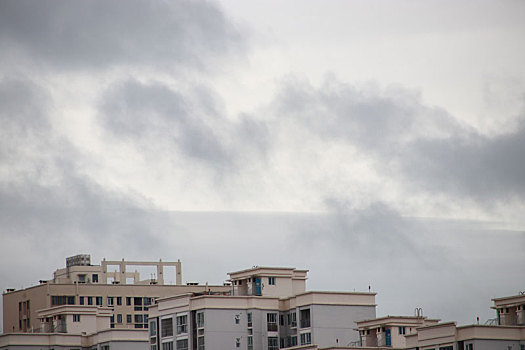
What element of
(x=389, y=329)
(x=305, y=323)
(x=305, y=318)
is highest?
(x=305, y=318)

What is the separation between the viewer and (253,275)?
167750 mm

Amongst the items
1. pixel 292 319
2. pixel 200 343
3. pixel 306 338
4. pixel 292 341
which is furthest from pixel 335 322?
pixel 200 343

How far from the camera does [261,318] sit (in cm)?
16288

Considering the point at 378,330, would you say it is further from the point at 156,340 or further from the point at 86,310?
the point at 86,310

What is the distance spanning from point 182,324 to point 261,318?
10018 mm

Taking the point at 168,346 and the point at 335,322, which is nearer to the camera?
the point at 335,322

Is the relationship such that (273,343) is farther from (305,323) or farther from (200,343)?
(200,343)

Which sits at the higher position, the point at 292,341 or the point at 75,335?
the point at 75,335

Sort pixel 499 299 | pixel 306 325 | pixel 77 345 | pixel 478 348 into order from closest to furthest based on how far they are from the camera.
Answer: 1. pixel 478 348
2. pixel 499 299
3. pixel 306 325
4. pixel 77 345

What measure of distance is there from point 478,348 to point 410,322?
1958 centimetres

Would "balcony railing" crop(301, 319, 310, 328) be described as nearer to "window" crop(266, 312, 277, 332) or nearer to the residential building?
"window" crop(266, 312, 277, 332)

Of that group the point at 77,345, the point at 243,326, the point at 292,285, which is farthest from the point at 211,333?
the point at 77,345

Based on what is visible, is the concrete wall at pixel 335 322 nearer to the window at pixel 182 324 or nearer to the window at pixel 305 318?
the window at pixel 305 318

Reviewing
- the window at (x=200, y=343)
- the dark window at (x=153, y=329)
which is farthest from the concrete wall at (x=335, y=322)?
the dark window at (x=153, y=329)
